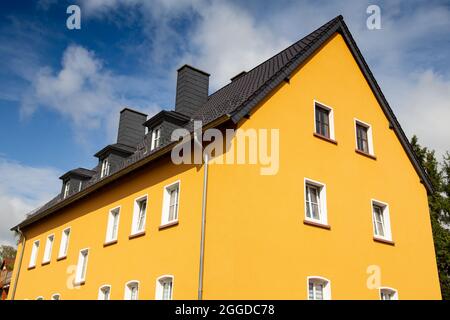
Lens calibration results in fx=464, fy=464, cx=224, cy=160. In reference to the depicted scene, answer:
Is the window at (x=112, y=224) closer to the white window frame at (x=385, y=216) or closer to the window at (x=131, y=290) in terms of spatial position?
the window at (x=131, y=290)

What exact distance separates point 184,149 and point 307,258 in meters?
4.95

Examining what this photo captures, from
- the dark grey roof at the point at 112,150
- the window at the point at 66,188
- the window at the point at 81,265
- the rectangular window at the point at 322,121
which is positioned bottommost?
the window at the point at 81,265

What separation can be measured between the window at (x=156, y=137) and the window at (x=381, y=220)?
27.1ft

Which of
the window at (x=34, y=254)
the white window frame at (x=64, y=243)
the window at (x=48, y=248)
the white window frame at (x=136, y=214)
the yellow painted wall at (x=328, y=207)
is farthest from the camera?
the window at (x=34, y=254)

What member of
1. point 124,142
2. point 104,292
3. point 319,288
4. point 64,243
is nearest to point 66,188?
point 124,142

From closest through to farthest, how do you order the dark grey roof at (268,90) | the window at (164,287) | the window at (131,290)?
the window at (164,287) < the dark grey roof at (268,90) < the window at (131,290)

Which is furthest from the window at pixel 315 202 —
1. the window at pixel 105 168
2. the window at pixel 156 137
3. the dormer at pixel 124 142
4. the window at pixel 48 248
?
the window at pixel 48 248

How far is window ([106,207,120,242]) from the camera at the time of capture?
17.9 meters

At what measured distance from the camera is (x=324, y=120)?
1617 centimetres

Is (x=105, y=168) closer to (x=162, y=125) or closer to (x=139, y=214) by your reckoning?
(x=162, y=125)

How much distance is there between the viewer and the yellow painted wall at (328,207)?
12.2 m

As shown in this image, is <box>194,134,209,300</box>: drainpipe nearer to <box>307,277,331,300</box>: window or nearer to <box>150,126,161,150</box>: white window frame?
<box>307,277,331,300</box>: window

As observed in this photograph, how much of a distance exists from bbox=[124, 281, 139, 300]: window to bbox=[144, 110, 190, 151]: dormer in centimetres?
516

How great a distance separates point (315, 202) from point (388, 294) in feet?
13.4
